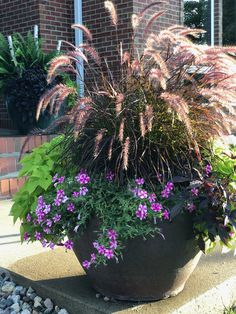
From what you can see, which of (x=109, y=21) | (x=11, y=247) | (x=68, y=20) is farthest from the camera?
(x=68, y=20)

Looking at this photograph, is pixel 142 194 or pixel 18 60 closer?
pixel 142 194

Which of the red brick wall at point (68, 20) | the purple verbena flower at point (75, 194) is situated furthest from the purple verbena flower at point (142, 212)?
the red brick wall at point (68, 20)

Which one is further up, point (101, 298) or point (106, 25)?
point (106, 25)

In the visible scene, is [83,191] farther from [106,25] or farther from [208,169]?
[106,25]

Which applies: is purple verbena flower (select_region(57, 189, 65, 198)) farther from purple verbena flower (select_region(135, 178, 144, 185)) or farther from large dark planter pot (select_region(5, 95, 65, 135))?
large dark planter pot (select_region(5, 95, 65, 135))

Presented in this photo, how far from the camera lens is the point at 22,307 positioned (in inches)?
104

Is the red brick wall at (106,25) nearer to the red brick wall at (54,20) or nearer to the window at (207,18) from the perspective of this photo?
the red brick wall at (54,20)

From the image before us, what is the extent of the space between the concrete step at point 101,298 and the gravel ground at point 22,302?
36 mm

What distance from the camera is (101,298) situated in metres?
2.52

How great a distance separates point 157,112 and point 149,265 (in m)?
0.79

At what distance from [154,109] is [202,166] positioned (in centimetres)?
40

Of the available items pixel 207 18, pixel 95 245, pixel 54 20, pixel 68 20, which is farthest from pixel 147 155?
pixel 207 18

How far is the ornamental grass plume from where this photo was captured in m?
2.32

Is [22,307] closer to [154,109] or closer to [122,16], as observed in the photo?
[154,109]
